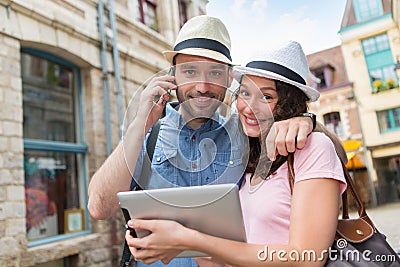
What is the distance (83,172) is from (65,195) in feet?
1.26

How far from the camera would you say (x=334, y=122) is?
15570 millimetres

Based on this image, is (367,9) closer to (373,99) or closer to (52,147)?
(373,99)

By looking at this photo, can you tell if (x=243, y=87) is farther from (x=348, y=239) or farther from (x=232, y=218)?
(x=348, y=239)

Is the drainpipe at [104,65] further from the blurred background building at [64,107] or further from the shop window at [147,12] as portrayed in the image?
the shop window at [147,12]

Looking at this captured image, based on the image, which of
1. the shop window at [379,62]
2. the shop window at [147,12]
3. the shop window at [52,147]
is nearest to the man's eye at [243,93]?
the shop window at [52,147]

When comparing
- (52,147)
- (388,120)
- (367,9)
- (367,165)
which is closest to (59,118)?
(52,147)

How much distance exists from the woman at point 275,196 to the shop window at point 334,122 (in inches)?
594

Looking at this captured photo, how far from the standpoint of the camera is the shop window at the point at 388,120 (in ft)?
45.3

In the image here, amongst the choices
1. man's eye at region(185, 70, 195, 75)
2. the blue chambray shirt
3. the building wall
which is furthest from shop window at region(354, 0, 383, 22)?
man's eye at region(185, 70, 195, 75)

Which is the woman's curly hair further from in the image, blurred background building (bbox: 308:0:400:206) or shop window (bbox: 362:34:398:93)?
shop window (bbox: 362:34:398:93)

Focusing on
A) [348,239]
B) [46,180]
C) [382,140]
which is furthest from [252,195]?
[382,140]

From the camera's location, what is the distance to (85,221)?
442 centimetres

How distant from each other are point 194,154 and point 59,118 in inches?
143

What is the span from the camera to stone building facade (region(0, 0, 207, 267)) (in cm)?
345
